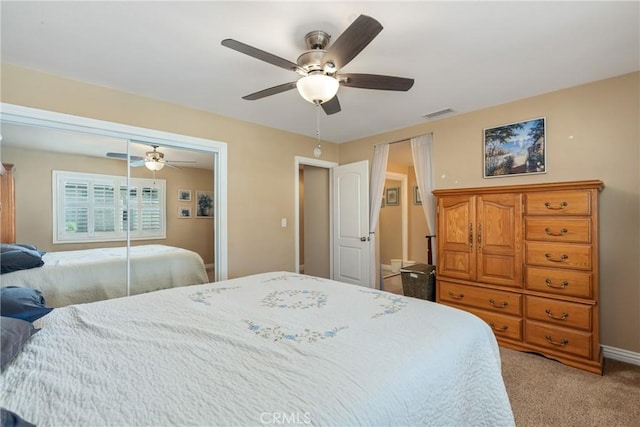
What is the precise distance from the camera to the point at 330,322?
1372mm

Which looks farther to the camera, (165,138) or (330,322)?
(165,138)

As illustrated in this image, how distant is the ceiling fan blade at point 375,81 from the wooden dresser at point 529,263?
149 centimetres

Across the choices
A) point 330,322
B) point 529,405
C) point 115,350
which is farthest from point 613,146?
point 115,350

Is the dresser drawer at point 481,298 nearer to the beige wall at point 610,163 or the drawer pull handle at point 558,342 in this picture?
the drawer pull handle at point 558,342

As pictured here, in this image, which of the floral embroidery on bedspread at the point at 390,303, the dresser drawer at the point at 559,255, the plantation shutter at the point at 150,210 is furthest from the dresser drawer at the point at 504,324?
the plantation shutter at the point at 150,210

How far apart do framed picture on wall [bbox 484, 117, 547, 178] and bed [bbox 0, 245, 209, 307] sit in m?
3.41

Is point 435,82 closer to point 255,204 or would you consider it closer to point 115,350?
point 255,204

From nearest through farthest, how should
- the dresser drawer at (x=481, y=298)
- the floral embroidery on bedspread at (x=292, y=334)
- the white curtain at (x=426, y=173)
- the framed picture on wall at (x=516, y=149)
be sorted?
the floral embroidery on bedspread at (x=292, y=334), the dresser drawer at (x=481, y=298), the framed picture on wall at (x=516, y=149), the white curtain at (x=426, y=173)

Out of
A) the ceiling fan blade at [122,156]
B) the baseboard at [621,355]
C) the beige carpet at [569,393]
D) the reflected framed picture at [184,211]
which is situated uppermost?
the ceiling fan blade at [122,156]

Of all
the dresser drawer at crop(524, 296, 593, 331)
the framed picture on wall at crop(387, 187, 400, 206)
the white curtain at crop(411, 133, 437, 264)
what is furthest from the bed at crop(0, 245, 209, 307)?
the framed picture on wall at crop(387, 187, 400, 206)

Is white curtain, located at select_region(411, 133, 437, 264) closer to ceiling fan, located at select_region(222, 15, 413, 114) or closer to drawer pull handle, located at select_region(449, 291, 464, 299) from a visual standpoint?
drawer pull handle, located at select_region(449, 291, 464, 299)

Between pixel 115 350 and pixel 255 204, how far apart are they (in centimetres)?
265

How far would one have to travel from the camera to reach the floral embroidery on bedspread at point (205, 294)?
1755 millimetres

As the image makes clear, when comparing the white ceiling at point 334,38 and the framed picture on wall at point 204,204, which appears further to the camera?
the framed picture on wall at point 204,204
